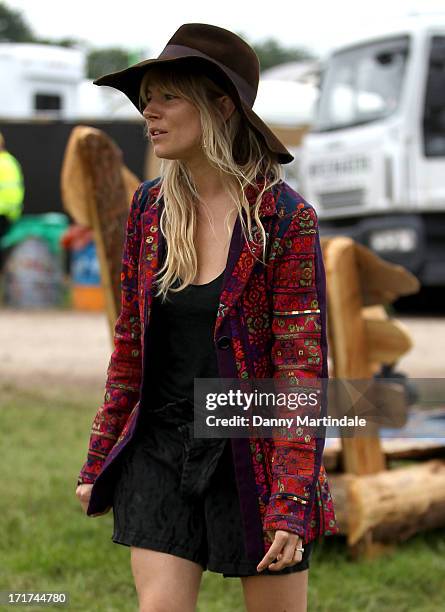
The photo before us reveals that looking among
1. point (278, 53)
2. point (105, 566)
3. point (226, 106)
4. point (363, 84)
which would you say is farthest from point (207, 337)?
point (278, 53)

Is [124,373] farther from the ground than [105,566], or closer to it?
farther from the ground

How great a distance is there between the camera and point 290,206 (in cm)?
257

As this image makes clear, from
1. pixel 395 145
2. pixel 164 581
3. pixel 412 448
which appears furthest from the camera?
pixel 395 145

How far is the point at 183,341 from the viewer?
259 cm

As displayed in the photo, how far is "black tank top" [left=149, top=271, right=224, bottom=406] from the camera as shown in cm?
255

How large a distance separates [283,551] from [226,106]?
97 centimetres

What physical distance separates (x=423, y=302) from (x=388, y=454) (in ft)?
34.6

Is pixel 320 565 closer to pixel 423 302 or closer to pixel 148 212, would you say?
pixel 148 212

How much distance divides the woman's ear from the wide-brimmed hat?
1.4 inches

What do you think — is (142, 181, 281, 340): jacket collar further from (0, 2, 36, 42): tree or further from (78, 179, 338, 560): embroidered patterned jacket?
(0, 2, 36, 42): tree

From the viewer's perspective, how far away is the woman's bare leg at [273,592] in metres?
2.55

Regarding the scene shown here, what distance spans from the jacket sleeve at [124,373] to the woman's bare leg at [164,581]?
24cm

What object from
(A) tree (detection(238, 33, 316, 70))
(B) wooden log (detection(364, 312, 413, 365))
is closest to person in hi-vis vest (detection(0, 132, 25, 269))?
(B) wooden log (detection(364, 312, 413, 365))

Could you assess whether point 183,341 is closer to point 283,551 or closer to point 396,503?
point 283,551
